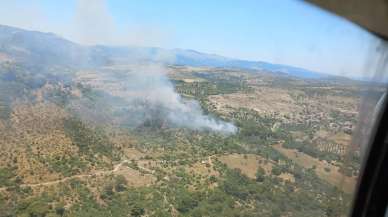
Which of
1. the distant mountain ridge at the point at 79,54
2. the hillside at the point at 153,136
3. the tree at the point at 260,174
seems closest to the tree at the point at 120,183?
the hillside at the point at 153,136

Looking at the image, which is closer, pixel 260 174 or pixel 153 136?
pixel 260 174

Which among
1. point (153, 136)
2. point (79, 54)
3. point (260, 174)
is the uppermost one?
point (79, 54)

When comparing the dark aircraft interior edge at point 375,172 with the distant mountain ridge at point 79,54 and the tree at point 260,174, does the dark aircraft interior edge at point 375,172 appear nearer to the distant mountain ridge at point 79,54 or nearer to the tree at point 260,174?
the tree at point 260,174

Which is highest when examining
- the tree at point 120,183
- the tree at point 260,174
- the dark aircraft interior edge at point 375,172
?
the dark aircraft interior edge at point 375,172

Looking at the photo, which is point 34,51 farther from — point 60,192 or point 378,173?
point 378,173

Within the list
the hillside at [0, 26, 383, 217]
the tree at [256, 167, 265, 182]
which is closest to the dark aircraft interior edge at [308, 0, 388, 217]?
the hillside at [0, 26, 383, 217]

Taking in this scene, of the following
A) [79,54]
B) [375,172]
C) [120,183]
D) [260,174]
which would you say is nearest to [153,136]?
[120,183]

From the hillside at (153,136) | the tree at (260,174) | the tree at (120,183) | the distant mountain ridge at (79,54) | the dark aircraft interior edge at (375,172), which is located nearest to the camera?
the dark aircraft interior edge at (375,172)

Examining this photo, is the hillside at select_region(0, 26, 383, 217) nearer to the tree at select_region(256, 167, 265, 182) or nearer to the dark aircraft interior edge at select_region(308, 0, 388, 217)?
the tree at select_region(256, 167, 265, 182)

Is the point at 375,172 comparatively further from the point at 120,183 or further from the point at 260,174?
the point at 120,183
